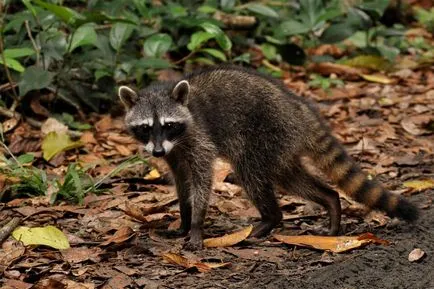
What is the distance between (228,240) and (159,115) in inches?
42.6

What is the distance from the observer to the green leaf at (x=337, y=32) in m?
11.2

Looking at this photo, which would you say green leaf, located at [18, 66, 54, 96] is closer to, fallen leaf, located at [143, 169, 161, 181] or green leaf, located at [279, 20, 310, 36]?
fallen leaf, located at [143, 169, 161, 181]

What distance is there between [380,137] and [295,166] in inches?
102

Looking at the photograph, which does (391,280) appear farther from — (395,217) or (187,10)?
(187,10)

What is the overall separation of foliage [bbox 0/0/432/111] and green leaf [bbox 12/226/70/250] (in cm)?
257

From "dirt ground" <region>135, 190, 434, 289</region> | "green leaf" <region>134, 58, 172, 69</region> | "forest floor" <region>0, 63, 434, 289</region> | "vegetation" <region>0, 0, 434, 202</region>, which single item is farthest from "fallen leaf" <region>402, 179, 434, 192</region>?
"green leaf" <region>134, 58, 172, 69</region>

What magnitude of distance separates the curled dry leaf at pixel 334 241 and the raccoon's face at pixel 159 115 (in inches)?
43.7

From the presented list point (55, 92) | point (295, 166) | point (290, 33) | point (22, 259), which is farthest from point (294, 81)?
point (22, 259)

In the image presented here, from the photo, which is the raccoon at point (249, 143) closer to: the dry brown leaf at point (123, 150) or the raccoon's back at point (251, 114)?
the raccoon's back at point (251, 114)

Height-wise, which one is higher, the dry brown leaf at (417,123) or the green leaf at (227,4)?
the green leaf at (227,4)

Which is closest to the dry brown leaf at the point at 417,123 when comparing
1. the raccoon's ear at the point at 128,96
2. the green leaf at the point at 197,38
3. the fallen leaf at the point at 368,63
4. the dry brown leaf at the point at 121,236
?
the fallen leaf at the point at 368,63

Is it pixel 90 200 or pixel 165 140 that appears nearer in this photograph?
pixel 165 140

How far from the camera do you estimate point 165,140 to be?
625cm

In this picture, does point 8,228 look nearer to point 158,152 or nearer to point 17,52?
point 158,152
